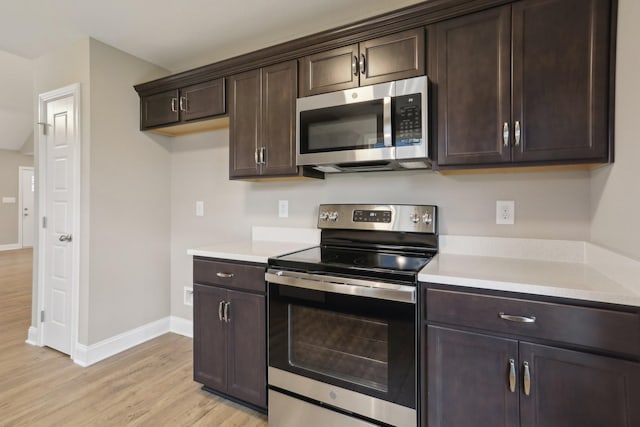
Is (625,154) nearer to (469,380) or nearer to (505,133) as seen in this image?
(505,133)

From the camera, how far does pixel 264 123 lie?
211cm

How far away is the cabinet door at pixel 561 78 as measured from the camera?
4.43 ft

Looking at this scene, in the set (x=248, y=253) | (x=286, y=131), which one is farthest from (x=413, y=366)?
(x=286, y=131)

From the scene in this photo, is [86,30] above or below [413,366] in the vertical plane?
above

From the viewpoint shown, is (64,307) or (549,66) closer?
(549,66)

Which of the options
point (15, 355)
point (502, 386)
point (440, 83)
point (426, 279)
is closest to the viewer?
point (502, 386)

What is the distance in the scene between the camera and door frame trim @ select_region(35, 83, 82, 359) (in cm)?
246

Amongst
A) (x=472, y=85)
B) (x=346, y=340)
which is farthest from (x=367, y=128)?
(x=346, y=340)

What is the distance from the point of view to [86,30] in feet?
7.69

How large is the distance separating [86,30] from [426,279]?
2.80m

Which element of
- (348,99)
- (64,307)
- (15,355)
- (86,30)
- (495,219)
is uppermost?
(86,30)

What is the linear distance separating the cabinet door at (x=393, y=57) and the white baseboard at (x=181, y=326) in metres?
2.51

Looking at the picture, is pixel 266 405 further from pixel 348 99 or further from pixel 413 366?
pixel 348 99

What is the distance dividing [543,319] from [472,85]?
41.8 inches
